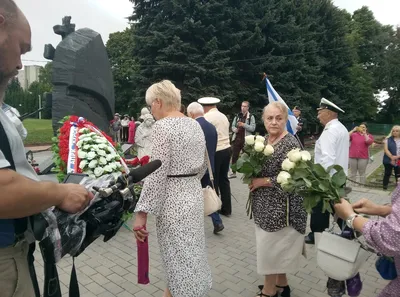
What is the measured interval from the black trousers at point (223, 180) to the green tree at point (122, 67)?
17555 mm

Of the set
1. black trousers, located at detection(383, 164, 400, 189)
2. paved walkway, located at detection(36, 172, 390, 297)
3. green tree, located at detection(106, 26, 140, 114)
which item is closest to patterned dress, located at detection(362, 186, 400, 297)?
paved walkway, located at detection(36, 172, 390, 297)

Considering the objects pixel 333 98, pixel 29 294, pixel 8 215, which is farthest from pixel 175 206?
pixel 333 98

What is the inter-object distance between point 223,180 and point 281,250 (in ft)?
9.84

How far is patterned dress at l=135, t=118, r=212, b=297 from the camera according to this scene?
2406 mm

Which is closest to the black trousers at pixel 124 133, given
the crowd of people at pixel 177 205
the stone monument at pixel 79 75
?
the stone monument at pixel 79 75

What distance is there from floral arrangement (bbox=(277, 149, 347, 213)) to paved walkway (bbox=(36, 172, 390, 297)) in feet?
5.64

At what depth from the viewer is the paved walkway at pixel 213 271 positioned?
11.1 feet

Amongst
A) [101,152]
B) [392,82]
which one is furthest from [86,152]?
[392,82]

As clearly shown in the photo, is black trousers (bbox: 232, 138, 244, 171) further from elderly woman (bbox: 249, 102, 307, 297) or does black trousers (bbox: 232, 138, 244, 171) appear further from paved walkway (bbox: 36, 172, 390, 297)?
elderly woman (bbox: 249, 102, 307, 297)

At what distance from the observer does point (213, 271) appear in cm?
382

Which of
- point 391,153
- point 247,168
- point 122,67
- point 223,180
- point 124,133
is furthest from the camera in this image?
point 122,67

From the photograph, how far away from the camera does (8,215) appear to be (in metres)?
1.18

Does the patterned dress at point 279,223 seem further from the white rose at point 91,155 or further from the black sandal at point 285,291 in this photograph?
the white rose at point 91,155

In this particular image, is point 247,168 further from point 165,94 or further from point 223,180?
point 223,180
